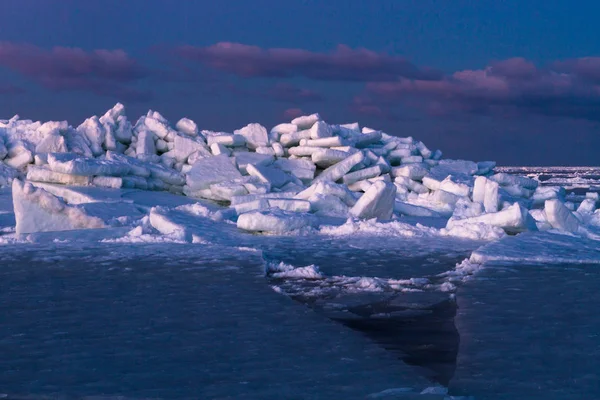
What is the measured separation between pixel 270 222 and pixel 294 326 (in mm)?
4424

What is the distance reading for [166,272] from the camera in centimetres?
558

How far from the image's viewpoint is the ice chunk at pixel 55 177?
40.2ft

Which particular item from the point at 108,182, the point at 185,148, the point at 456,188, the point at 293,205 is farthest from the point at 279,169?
the point at 293,205

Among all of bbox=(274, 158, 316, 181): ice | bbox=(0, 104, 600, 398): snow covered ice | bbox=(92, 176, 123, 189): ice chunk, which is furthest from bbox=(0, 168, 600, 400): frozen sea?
bbox=(274, 158, 316, 181): ice

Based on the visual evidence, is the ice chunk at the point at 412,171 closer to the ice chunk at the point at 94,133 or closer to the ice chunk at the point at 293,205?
the ice chunk at the point at 293,205

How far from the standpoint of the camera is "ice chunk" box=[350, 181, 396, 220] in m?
9.31

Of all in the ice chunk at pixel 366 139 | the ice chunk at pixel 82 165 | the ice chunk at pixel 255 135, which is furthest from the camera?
the ice chunk at pixel 366 139

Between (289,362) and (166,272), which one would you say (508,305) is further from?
(166,272)

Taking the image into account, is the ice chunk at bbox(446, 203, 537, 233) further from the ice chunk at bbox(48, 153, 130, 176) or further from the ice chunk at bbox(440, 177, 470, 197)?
the ice chunk at bbox(48, 153, 130, 176)

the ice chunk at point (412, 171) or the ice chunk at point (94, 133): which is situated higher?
the ice chunk at point (94, 133)

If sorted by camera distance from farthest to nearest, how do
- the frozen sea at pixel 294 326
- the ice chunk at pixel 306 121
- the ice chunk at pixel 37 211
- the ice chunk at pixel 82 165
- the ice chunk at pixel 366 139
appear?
the ice chunk at pixel 366 139, the ice chunk at pixel 306 121, the ice chunk at pixel 82 165, the ice chunk at pixel 37 211, the frozen sea at pixel 294 326

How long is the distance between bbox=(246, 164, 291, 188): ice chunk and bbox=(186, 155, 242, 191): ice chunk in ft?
1.07

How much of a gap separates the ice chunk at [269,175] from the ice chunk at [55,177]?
119 inches

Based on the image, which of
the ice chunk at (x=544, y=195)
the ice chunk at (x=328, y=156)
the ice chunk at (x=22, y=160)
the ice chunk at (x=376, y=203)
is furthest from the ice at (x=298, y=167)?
the ice chunk at (x=544, y=195)
